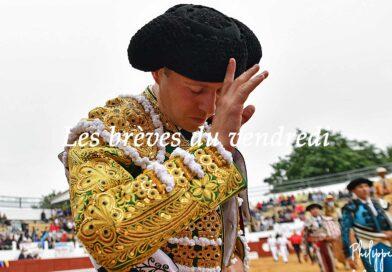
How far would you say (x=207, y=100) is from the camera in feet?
4.04

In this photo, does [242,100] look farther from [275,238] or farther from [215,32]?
[275,238]

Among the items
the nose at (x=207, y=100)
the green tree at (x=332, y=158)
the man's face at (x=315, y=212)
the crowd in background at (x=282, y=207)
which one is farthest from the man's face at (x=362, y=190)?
the green tree at (x=332, y=158)

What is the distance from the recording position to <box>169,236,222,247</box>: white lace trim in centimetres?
138

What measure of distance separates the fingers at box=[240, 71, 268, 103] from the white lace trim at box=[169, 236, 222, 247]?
535mm

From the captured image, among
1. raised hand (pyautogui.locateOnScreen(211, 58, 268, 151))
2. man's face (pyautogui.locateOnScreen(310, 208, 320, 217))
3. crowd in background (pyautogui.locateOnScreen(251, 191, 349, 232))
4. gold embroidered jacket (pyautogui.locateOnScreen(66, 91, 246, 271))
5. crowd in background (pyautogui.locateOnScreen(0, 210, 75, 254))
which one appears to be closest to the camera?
gold embroidered jacket (pyautogui.locateOnScreen(66, 91, 246, 271))

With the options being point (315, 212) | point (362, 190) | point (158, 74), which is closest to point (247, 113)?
point (158, 74)

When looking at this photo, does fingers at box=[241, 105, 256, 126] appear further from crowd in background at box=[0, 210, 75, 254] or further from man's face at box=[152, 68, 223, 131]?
crowd in background at box=[0, 210, 75, 254]

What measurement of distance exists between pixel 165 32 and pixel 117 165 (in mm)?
433

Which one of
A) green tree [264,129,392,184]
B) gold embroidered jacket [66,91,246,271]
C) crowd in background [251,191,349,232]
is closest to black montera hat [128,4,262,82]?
gold embroidered jacket [66,91,246,271]

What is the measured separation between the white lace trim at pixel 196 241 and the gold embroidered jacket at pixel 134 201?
1.11 ft

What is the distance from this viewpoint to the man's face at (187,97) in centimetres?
123

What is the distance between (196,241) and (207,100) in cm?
47

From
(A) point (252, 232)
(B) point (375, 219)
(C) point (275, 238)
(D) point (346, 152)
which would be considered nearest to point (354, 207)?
(B) point (375, 219)

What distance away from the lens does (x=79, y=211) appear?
996 mm
